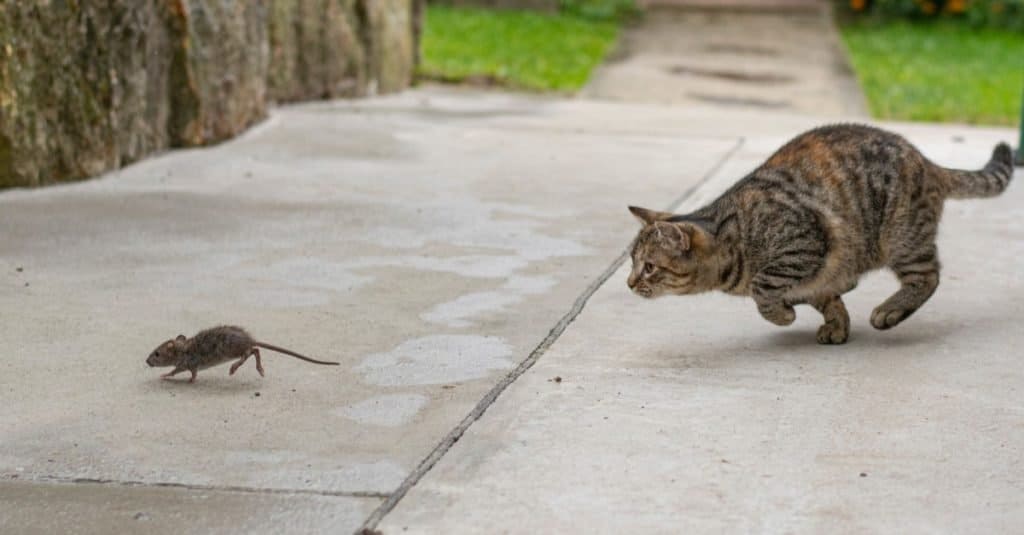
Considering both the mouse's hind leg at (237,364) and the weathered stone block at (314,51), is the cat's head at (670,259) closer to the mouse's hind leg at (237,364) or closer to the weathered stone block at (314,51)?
the mouse's hind leg at (237,364)

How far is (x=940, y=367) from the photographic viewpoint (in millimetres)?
5512

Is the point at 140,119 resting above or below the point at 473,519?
below

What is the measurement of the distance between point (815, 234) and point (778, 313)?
33cm

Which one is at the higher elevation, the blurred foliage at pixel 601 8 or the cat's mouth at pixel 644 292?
the cat's mouth at pixel 644 292

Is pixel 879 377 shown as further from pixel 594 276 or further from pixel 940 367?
pixel 594 276

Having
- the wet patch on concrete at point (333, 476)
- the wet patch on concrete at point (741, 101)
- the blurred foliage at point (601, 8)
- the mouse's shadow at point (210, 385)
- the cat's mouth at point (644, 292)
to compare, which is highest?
the wet patch on concrete at point (333, 476)

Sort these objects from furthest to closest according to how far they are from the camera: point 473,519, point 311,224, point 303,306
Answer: point 311,224, point 303,306, point 473,519

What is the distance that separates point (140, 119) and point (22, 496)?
5.75 meters

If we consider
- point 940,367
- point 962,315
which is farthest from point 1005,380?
point 962,315

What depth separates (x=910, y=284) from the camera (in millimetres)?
6039

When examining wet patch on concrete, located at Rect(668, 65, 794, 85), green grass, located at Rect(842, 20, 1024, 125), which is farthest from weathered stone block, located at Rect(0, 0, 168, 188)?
wet patch on concrete, located at Rect(668, 65, 794, 85)

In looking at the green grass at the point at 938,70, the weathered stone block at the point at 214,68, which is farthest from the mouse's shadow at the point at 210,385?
the green grass at the point at 938,70

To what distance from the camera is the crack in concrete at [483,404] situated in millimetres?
4074

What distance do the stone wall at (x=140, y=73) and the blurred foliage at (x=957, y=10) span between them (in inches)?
527
